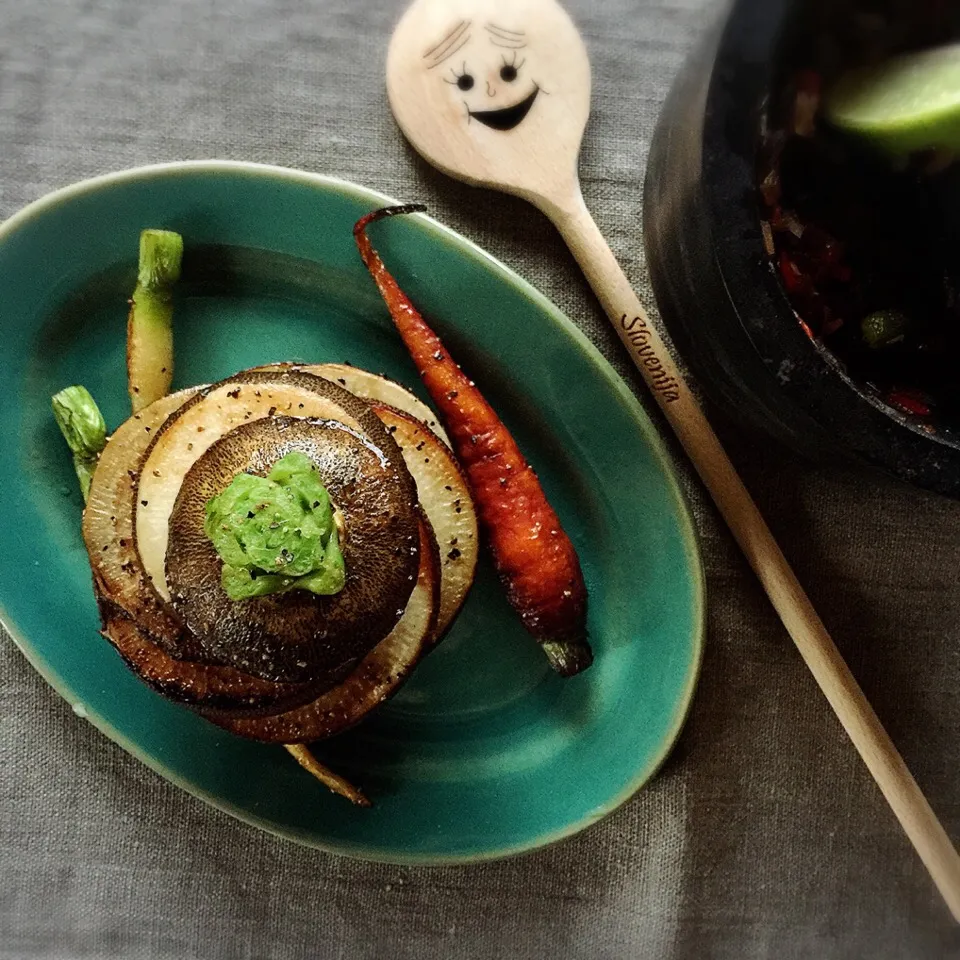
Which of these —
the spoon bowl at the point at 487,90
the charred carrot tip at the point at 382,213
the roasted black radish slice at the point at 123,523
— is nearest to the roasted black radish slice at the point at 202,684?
the roasted black radish slice at the point at 123,523

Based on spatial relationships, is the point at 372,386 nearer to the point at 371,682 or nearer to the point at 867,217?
the point at 371,682

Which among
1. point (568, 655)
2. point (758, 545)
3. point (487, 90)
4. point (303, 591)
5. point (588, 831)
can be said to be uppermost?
point (487, 90)

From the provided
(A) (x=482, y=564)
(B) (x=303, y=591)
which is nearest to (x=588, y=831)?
(A) (x=482, y=564)

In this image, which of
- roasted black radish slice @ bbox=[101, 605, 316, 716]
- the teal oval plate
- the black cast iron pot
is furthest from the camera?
the teal oval plate

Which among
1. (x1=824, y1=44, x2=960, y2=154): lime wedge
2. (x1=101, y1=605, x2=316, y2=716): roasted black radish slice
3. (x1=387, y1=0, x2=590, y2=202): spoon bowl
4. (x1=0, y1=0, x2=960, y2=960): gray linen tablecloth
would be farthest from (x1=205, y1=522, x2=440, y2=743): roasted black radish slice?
(x1=824, y1=44, x2=960, y2=154): lime wedge

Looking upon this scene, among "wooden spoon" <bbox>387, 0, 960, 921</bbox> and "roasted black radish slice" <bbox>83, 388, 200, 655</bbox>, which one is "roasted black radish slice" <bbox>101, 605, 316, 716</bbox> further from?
"wooden spoon" <bbox>387, 0, 960, 921</bbox>

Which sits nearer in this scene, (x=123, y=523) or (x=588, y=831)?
(x=123, y=523)
